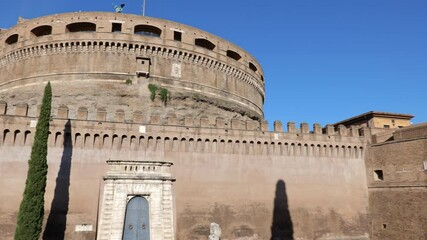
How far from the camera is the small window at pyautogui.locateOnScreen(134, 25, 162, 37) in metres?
25.2

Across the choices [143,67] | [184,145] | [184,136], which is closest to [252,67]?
[143,67]

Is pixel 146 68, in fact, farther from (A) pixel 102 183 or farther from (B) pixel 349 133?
(B) pixel 349 133

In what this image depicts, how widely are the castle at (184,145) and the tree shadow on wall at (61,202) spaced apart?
1.7 inches

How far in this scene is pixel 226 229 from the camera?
17.2 metres

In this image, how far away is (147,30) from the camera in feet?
84.4

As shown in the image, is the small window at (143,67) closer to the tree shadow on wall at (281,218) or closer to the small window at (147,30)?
the small window at (147,30)

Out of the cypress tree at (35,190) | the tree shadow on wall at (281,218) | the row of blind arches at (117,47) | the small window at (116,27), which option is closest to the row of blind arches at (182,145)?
the cypress tree at (35,190)

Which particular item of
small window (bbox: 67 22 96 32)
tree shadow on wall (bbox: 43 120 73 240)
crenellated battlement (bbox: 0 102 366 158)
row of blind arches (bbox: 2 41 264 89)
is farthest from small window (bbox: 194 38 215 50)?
tree shadow on wall (bbox: 43 120 73 240)

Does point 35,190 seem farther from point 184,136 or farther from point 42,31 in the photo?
point 42,31

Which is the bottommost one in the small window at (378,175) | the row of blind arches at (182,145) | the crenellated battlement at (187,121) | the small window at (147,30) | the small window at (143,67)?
the small window at (378,175)

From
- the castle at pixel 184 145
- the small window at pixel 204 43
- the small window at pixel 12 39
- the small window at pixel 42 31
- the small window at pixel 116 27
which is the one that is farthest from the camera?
the small window at pixel 204 43

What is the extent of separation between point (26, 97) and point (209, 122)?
512 inches

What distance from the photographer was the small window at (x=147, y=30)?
25.2m

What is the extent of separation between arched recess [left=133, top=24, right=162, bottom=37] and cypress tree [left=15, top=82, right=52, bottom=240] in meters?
12.3
